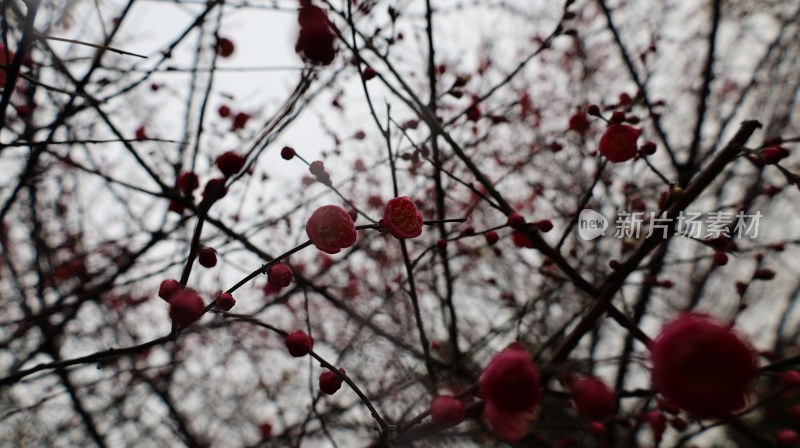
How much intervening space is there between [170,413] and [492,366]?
141 inches

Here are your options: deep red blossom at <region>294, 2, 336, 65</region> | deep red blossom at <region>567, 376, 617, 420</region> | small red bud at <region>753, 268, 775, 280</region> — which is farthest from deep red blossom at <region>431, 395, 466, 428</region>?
small red bud at <region>753, 268, 775, 280</region>

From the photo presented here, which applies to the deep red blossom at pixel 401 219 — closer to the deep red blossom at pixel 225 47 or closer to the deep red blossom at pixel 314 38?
the deep red blossom at pixel 314 38

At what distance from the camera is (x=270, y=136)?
1.15m

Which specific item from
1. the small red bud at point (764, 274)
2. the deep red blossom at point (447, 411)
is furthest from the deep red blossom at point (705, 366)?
the small red bud at point (764, 274)

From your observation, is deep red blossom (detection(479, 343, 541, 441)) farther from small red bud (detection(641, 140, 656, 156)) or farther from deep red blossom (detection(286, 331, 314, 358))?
small red bud (detection(641, 140, 656, 156))

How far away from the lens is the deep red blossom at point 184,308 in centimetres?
103

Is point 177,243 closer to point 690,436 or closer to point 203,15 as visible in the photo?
point 203,15

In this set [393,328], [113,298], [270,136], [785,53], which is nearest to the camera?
[270,136]

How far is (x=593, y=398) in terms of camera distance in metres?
0.81

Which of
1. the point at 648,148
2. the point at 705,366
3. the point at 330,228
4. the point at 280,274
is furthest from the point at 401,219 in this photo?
the point at 648,148

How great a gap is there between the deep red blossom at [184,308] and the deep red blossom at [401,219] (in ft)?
1.68

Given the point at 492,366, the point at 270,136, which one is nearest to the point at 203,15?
the point at 270,136

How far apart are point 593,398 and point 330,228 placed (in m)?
0.70

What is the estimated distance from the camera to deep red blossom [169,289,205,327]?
1.03 m
